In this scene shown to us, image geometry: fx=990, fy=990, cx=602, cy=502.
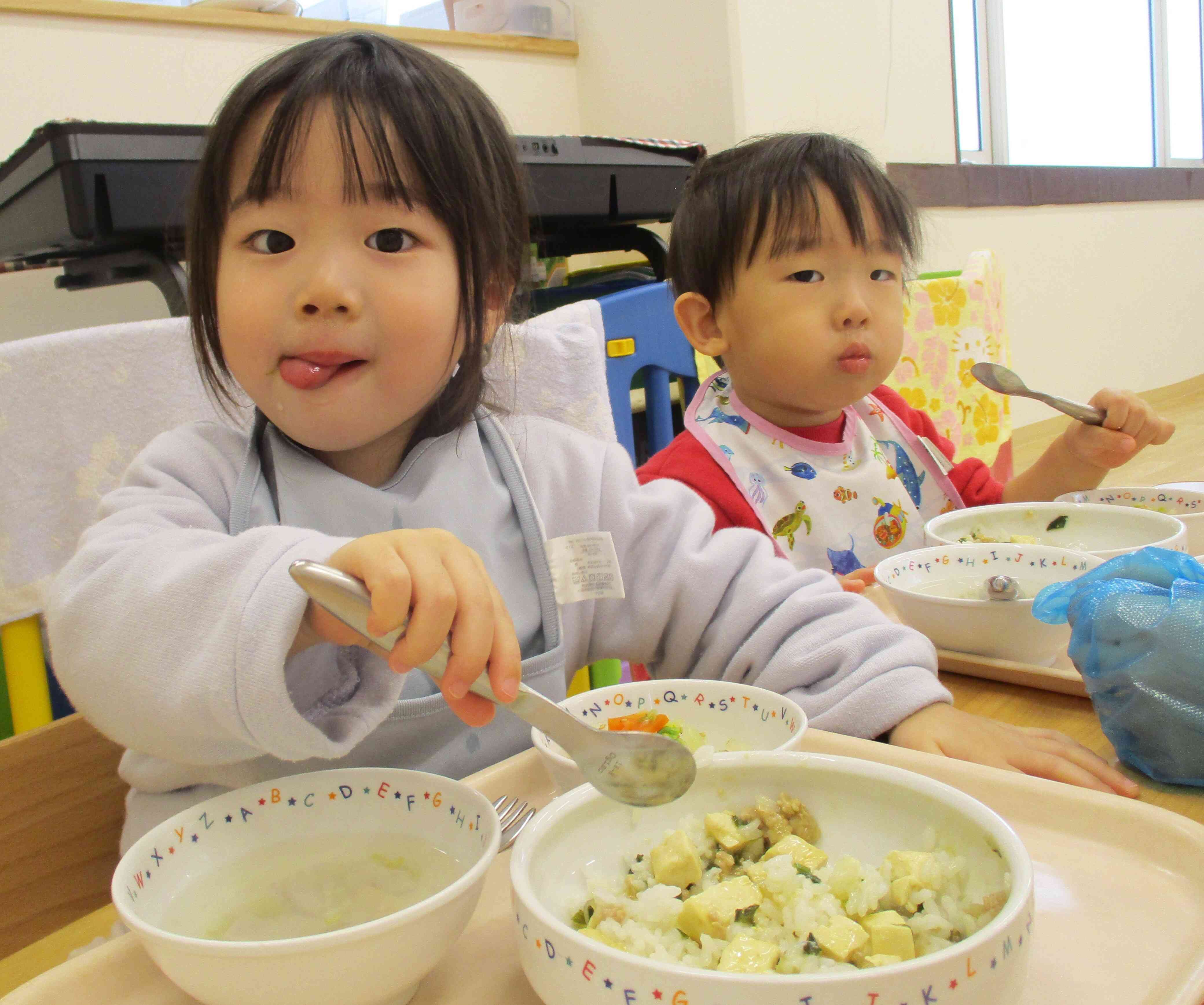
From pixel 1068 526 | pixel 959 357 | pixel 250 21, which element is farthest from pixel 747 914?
pixel 250 21

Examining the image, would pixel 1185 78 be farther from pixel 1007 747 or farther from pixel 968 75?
pixel 1007 747

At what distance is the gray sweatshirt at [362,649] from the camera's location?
0.48 m

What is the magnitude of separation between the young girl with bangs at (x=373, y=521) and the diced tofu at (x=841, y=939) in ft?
0.51

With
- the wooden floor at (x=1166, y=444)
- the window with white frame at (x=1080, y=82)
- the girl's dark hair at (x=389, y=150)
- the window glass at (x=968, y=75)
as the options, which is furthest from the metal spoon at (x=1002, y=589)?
the window glass at (x=968, y=75)

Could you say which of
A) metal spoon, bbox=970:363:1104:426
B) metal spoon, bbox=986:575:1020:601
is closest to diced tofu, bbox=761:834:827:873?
metal spoon, bbox=986:575:1020:601

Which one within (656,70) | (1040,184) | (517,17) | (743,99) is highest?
(517,17)

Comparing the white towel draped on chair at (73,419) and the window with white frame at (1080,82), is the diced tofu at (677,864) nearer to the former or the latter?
the white towel draped on chair at (73,419)

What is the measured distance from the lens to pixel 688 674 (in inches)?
30.5

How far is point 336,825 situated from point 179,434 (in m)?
0.36

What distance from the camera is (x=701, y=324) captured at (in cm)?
123

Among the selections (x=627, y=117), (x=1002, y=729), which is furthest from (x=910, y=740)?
(x=627, y=117)

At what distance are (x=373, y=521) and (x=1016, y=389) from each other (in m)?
0.77

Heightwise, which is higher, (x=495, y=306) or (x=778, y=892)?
(x=495, y=306)

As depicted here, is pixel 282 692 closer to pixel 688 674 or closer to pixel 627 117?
pixel 688 674
